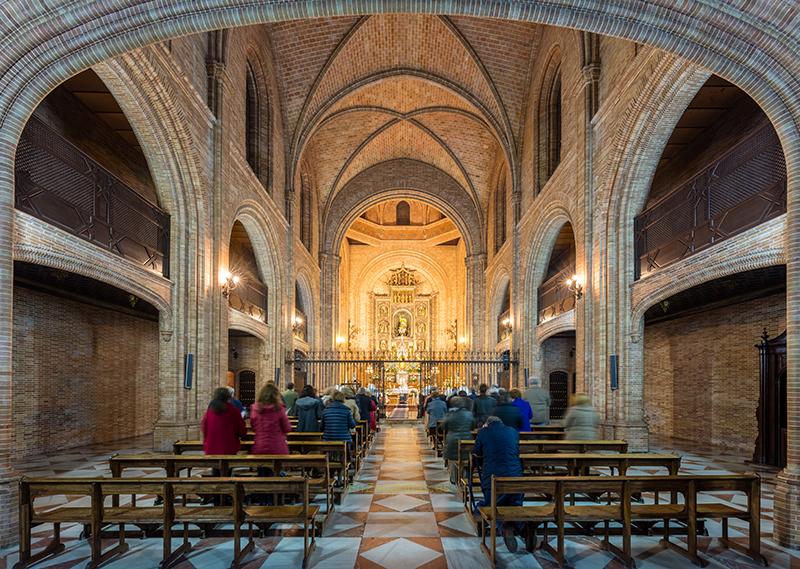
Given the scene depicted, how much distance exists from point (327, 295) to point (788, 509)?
87.3ft

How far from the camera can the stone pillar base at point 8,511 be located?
5.76m

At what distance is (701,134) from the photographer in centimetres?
1377

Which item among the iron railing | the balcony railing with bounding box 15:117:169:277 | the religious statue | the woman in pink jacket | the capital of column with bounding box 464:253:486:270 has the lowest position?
the iron railing

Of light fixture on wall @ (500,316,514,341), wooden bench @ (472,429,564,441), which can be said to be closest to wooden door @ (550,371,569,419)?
light fixture on wall @ (500,316,514,341)

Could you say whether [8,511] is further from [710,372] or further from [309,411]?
[710,372]

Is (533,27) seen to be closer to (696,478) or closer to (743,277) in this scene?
(743,277)

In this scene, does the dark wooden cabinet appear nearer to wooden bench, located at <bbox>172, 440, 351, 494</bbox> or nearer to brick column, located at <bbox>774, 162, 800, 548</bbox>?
brick column, located at <bbox>774, 162, 800, 548</bbox>

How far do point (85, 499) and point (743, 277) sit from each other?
1100 cm

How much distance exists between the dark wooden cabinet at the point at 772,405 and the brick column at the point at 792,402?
5038mm

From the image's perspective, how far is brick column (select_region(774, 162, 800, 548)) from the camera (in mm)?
5910

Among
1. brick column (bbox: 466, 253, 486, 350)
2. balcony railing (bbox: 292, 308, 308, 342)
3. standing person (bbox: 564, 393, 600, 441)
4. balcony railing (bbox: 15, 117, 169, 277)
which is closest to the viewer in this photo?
balcony railing (bbox: 15, 117, 169, 277)

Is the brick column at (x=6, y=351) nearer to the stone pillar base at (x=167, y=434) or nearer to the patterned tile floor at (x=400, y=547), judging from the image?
the patterned tile floor at (x=400, y=547)

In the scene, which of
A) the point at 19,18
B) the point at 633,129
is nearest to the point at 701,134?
the point at 633,129

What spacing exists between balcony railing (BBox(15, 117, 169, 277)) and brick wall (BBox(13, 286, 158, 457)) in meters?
2.94
